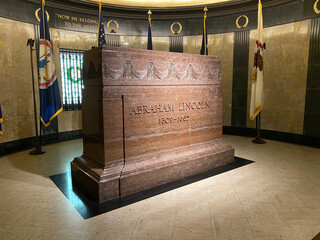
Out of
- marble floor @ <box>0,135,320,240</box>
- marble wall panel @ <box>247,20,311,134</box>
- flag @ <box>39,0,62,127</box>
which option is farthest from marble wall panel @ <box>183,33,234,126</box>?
flag @ <box>39,0,62,127</box>

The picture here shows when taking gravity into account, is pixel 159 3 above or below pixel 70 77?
above

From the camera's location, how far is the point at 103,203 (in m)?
3.38

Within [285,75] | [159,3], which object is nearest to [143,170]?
[285,75]

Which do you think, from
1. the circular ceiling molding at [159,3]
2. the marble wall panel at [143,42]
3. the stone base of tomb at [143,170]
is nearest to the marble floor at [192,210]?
the stone base of tomb at [143,170]

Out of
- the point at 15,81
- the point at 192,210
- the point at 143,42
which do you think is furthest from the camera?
the point at 143,42

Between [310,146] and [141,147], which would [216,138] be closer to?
[141,147]

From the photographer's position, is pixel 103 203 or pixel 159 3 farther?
pixel 159 3

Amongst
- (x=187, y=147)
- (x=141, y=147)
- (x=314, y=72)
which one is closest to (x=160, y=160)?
(x=141, y=147)

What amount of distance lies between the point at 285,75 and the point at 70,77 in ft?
21.0

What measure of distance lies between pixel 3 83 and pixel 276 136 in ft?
24.6

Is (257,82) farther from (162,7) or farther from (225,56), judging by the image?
(162,7)

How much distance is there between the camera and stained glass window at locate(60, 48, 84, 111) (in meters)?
7.52

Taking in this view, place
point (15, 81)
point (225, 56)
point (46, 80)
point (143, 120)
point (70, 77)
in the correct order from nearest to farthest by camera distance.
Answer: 1. point (143, 120)
2. point (46, 80)
3. point (15, 81)
4. point (70, 77)
5. point (225, 56)

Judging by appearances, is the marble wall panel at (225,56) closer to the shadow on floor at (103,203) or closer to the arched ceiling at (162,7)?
the arched ceiling at (162,7)
